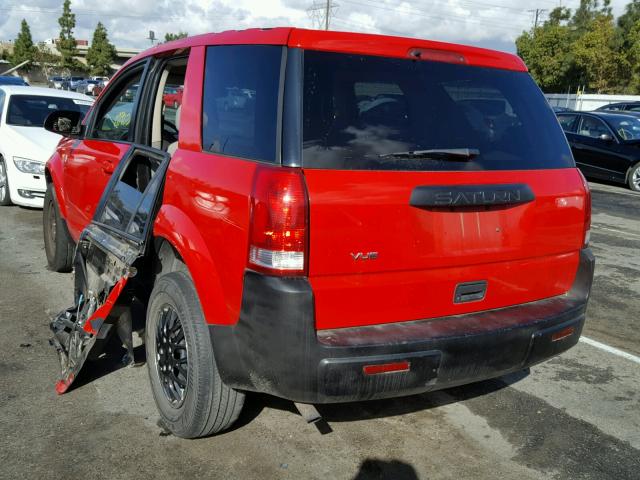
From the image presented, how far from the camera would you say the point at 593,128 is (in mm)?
13828

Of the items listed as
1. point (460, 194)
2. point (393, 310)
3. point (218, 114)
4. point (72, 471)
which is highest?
point (218, 114)

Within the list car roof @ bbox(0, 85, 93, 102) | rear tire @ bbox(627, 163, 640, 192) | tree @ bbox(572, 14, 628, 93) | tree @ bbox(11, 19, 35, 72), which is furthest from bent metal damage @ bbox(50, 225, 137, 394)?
tree @ bbox(11, 19, 35, 72)

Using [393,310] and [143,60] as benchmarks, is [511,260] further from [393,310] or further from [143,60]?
[143,60]

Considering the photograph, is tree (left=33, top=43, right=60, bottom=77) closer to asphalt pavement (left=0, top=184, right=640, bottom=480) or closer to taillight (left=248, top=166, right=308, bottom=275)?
asphalt pavement (left=0, top=184, right=640, bottom=480)

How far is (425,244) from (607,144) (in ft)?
40.4

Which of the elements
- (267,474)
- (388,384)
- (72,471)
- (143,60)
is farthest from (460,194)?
(143,60)

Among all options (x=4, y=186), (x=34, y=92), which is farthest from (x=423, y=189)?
(x=34, y=92)

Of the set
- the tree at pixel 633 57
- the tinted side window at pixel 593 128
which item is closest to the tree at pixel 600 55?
the tree at pixel 633 57

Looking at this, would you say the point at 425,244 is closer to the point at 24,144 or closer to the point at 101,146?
the point at 101,146

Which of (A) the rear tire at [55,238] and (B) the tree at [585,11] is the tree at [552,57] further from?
(A) the rear tire at [55,238]

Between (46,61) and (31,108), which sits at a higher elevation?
(46,61)

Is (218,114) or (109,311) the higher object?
(218,114)

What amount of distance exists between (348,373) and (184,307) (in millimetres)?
864

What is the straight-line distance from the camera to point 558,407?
368 centimetres
